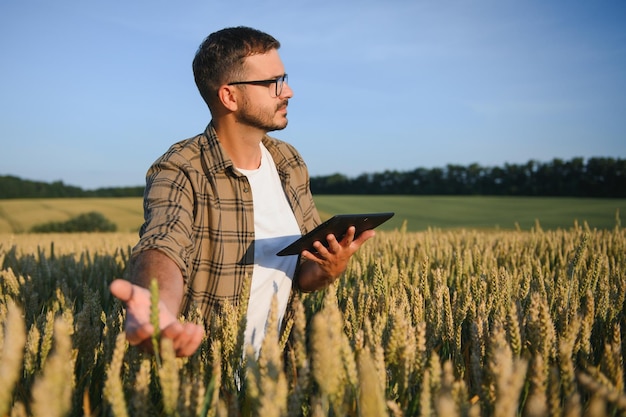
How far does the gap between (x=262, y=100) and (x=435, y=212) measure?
22.3 m

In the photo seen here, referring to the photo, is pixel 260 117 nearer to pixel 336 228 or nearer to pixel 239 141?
pixel 239 141

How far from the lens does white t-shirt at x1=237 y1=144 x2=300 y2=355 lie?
2404 mm

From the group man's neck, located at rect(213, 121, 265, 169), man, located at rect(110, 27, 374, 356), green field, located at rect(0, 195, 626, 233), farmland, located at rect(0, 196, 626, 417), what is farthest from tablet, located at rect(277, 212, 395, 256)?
green field, located at rect(0, 195, 626, 233)

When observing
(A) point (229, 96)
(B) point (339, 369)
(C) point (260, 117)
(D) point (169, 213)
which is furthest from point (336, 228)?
(B) point (339, 369)

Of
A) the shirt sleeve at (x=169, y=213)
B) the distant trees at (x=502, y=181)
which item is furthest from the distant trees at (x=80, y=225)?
the distant trees at (x=502, y=181)

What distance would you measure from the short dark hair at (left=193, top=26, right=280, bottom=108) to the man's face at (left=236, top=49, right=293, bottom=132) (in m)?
0.05

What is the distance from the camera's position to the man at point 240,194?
7.02 feet

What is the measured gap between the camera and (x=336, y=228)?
Result: 1946mm

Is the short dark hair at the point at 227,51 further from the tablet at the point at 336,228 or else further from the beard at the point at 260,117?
the tablet at the point at 336,228

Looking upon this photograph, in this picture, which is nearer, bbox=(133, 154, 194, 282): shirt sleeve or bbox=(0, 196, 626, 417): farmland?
bbox=(0, 196, 626, 417): farmland

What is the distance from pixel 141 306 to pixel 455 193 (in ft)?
137

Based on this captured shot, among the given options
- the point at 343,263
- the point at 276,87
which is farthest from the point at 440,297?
the point at 276,87

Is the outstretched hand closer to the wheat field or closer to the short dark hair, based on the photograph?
the wheat field

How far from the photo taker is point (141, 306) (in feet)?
3.46
